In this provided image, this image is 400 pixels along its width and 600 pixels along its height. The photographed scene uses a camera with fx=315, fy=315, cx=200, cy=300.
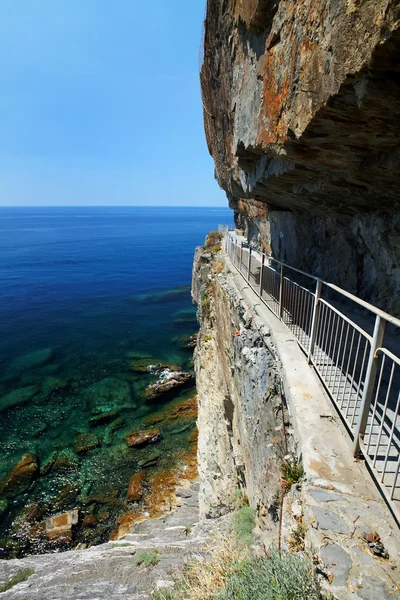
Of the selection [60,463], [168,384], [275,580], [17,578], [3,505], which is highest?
[275,580]

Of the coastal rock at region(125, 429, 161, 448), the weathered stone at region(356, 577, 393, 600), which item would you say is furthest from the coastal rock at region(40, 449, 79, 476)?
the weathered stone at region(356, 577, 393, 600)

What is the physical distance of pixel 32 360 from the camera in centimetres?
2370

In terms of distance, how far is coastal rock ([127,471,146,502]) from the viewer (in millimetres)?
13669

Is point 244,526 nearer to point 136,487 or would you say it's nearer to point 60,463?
point 136,487

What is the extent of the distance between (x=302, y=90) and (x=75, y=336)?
27309mm

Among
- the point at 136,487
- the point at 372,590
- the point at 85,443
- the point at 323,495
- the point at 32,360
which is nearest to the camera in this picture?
the point at 372,590

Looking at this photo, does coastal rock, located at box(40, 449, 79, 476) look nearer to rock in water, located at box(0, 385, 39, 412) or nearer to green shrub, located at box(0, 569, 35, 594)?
rock in water, located at box(0, 385, 39, 412)

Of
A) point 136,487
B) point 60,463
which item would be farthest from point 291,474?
point 60,463

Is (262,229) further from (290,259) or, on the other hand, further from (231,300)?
(231,300)

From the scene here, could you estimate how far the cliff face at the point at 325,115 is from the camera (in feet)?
10.3

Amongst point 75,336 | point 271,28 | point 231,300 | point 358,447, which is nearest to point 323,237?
point 231,300

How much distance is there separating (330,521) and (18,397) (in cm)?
2117

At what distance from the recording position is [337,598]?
2410mm

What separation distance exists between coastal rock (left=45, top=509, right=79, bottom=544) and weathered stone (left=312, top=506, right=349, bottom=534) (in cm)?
1304
